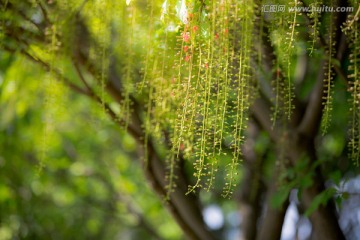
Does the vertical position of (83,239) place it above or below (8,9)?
below

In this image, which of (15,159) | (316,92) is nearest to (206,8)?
(316,92)

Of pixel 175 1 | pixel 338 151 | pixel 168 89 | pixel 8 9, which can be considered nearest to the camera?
pixel 175 1

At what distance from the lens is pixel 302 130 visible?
7.32 ft

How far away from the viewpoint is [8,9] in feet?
6.75

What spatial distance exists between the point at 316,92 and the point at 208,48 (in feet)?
2.85

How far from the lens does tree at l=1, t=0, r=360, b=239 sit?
1.42 m

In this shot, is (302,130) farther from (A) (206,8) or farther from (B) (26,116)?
(B) (26,116)

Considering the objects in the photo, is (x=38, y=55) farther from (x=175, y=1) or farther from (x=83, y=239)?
(x=83, y=239)

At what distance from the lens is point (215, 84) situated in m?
1.55

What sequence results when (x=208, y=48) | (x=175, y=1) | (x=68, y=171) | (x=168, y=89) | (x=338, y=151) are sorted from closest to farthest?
A: (x=208, y=48)
(x=175, y=1)
(x=168, y=89)
(x=338, y=151)
(x=68, y=171)

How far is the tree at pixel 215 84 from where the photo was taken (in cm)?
142

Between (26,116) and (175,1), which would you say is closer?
(175,1)

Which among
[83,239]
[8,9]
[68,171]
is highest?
[8,9]

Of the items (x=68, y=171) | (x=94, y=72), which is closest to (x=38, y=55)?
(x=94, y=72)
